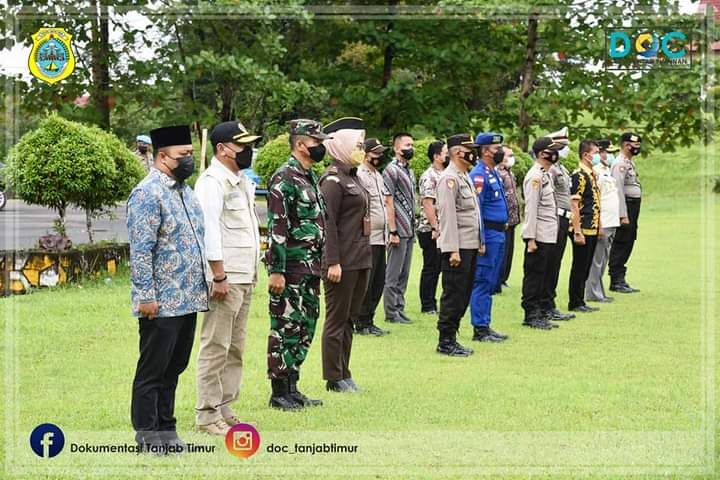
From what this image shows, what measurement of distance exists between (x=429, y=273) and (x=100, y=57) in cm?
425

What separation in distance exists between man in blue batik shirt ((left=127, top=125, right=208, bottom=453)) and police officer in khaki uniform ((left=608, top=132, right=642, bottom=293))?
29.3 ft

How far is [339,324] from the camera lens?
7.23 m

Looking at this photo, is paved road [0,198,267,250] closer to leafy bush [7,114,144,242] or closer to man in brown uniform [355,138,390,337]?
leafy bush [7,114,144,242]

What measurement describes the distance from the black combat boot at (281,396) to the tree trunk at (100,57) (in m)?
5.44

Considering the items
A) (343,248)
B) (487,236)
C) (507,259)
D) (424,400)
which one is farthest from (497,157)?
(507,259)

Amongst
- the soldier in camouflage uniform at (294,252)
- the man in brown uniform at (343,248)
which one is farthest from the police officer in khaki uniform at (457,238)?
the soldier in camouflage uniform at (294,252)

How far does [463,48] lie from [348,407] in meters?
10.4

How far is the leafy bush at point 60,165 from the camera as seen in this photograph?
1105cm

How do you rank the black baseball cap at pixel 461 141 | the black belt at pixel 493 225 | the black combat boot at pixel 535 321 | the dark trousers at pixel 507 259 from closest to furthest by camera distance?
the black baseball cap at pixel 461 141 < the black belt at pixel 493 225 < the black combat boot at pixel 535 321 < the dark trousers at pixel 507 259

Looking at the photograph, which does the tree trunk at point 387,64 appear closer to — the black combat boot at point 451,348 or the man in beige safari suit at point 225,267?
the black combat boot at point 451,348

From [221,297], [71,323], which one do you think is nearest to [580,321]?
[71,323]

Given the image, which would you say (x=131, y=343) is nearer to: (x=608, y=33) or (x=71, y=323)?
(x=71, y=323)

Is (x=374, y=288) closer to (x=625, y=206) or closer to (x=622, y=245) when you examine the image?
(x=625, y=206)

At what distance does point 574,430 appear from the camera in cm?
622
